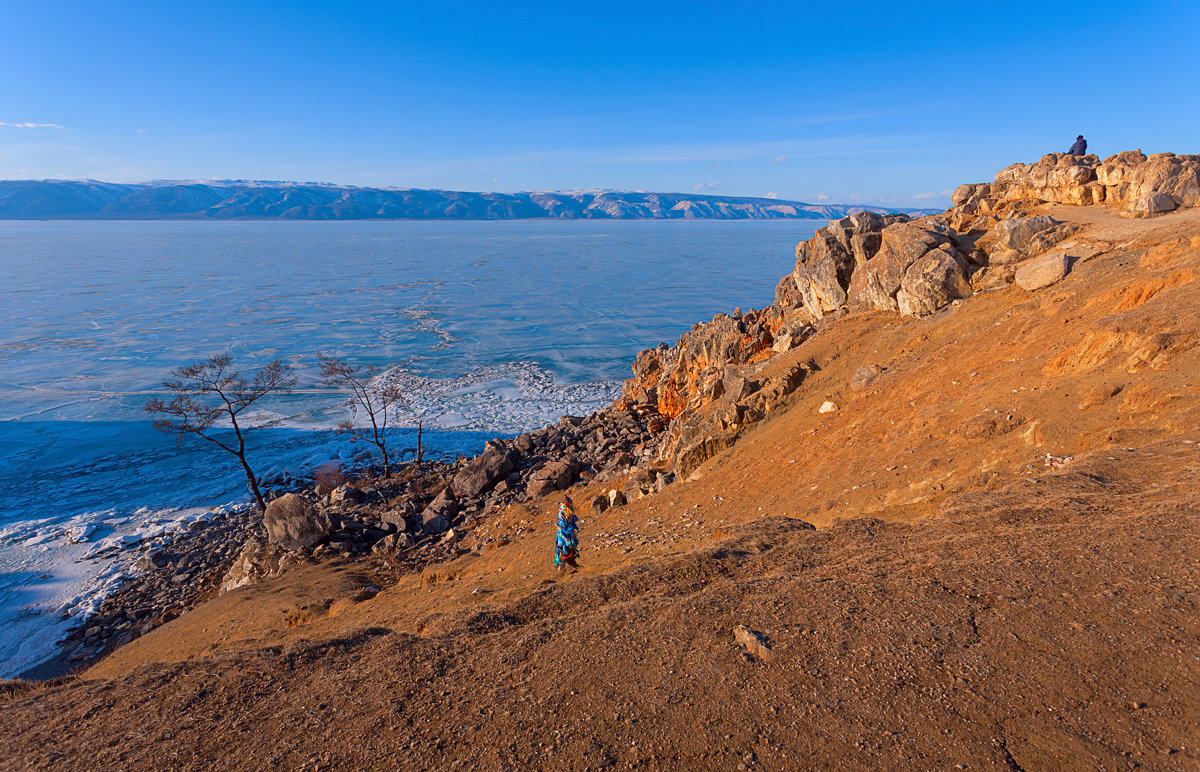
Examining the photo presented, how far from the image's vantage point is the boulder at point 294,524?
16.5 m

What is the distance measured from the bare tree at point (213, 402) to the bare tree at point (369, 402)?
8.53ft

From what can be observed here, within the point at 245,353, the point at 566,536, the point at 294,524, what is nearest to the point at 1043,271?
the point at 566,536

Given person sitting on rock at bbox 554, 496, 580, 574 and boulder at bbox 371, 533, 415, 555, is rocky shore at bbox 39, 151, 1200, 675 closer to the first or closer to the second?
boulder at bbox 371, 533, 415, 555

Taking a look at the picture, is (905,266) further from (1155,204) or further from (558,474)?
(558,474)

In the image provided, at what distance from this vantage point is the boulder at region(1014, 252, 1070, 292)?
590 inches

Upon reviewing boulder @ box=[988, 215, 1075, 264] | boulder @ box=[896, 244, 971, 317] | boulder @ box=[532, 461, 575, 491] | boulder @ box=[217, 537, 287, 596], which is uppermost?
boulder @ box=[988, 215, 1075, 264]

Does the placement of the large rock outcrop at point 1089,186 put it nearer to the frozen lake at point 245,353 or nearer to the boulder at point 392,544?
the frozen lake at point 245,353

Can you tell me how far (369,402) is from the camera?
3158cm

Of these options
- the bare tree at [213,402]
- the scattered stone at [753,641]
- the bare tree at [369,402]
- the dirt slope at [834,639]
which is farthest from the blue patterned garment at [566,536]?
the bare tree at [213,402]

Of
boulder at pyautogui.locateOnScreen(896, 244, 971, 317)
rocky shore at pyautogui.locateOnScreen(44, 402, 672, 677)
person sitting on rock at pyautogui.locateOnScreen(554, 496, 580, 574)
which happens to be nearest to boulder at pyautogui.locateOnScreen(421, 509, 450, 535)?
rocky shore at pyautogui.locateOnScreen(44, 402, 672, 677)

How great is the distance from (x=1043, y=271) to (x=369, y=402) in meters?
29.4

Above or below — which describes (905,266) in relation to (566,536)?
above

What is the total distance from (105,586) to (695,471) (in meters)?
17.5

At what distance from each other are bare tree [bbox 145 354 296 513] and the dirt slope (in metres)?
12.3
